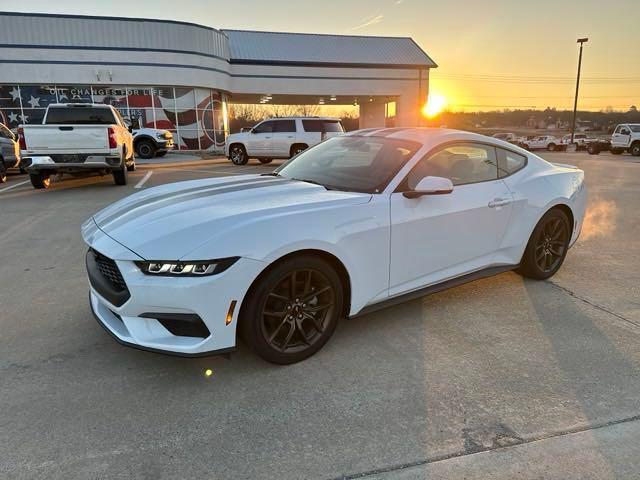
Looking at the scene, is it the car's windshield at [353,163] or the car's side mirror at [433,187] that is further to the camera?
the car's windshield at [353,163]

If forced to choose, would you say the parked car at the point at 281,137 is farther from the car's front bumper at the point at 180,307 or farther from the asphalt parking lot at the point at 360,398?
the car's front bumper at the point at 180,307

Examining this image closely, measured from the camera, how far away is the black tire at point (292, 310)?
2830mm

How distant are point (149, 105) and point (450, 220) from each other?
88.0 ft

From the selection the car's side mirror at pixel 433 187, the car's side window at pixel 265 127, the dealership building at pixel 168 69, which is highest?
the dealership building at pixel 168 69

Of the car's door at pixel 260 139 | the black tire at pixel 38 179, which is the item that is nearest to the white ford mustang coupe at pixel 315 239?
the black tire at pixel 38 179

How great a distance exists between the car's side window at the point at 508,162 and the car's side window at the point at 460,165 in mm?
65

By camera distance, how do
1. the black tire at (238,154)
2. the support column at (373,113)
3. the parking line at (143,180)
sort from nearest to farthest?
the parking line at (143,180), the black tire at (238,154), the support column at (373,113)

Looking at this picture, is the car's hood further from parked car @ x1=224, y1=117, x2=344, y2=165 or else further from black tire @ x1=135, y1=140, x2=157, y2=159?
black tire @ x1=135, y1=140, x2=157, y2=159

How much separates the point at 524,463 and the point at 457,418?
1.36ft

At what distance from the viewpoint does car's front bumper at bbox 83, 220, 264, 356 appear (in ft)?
8.61

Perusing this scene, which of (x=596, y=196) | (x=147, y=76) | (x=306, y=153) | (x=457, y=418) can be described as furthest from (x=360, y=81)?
(x=457, y=418)

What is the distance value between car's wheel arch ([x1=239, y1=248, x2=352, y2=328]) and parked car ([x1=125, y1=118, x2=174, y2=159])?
2019cm

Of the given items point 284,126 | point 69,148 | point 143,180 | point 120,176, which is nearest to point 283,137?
point 284,126

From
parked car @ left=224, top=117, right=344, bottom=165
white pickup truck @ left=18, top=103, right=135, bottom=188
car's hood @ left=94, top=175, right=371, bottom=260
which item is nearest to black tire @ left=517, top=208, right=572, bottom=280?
car's hood @ left=94, top=175, right=371, bottom=260
